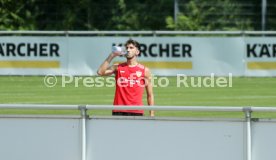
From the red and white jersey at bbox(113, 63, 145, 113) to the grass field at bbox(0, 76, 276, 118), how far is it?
6.25 m

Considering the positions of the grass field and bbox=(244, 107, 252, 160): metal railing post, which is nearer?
bbox=(244, 107, 252, 160): metal railing post

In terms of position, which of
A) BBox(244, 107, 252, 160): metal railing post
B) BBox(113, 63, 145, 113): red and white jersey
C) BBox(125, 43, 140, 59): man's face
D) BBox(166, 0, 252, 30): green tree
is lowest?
BBox(244, 107, 252, 160): metal railing post

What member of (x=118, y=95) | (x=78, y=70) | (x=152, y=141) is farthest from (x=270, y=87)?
(x=152, y=141)

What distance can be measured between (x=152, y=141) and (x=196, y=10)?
32673 millimetres

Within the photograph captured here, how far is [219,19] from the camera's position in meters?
43.7

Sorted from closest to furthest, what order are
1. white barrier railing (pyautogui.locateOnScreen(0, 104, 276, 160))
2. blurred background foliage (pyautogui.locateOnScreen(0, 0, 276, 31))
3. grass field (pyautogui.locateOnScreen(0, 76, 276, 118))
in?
1. white barrier railing (pyautogui.locateOnScreen(0, 104, 276, 160))
2. grass field (pyautogui.locateOnScreen(0, 76, 276, 118))
3. blurred background foliage (pyautogui.locateOnScreen(0, 0, 276, 31))

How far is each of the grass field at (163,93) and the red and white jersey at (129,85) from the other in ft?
20.5

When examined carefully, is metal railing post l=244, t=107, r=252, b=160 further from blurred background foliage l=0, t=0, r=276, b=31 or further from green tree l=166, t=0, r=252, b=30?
green tree l=166, t=0, r=252, b=30

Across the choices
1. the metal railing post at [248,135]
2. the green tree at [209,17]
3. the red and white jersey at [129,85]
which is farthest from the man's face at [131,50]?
the green tree at [209,17]

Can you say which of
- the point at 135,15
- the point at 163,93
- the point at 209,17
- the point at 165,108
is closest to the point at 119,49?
the point at 165,108

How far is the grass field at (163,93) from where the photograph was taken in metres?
22.7

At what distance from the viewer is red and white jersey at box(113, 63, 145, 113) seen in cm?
1325

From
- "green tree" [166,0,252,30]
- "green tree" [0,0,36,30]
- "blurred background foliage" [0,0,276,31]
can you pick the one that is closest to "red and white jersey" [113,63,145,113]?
"green tree" [0,0,36,30]

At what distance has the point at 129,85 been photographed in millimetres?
13297
